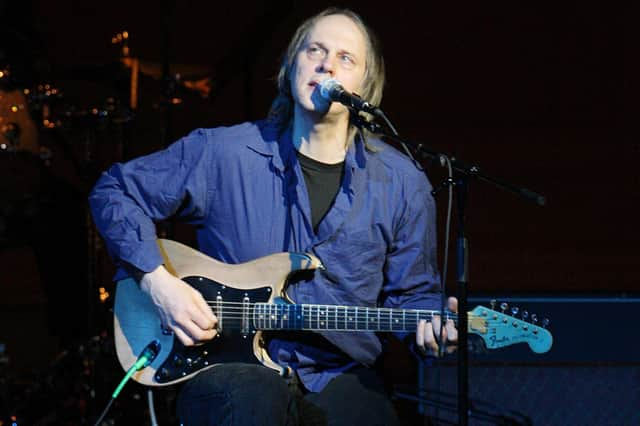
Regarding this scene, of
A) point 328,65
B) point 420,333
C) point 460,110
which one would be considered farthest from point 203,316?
point 460,110

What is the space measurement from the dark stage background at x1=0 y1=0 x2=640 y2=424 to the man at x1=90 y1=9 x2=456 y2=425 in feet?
5.27

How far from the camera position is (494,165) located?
4.96 metres

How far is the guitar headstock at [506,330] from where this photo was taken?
2.84 meters

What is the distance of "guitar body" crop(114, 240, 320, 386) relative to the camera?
279 centimetres

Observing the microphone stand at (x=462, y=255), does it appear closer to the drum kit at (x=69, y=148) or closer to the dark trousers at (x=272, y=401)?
the dark trousers at (x=272, y=401)

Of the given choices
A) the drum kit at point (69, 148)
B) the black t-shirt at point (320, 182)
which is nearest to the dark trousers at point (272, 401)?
the black t-shirt at point (320, 182)

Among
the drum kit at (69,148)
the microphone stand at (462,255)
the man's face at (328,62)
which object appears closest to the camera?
the microphone stand at (462,255)

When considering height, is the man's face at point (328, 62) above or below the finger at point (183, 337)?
above

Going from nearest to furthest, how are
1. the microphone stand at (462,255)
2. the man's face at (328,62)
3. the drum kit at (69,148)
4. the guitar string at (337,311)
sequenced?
the microphone stand at (462,255)
the guitar string at (337,311)
the man's face at (328,62)
the drum kit at (69,148)

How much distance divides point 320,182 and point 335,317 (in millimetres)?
550

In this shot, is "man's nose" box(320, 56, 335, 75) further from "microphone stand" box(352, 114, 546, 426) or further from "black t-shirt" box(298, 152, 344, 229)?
"microphone stand" box(352, 114, 546, 426)

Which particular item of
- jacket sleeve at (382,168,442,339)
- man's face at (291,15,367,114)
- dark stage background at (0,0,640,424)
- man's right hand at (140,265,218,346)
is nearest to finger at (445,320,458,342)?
jacket sleeve at (382,168,442,339)

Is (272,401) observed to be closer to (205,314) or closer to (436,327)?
(205,314)

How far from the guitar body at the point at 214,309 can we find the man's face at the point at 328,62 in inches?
22.5
